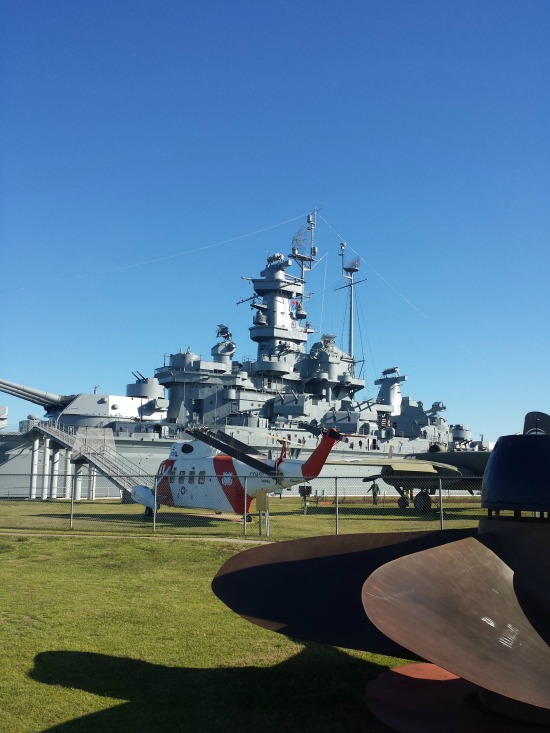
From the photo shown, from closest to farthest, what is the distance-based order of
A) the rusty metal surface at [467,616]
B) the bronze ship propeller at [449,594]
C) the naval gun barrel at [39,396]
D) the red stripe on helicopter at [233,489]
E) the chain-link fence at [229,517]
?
the rusty metal surface at [467,616]
the bronze ship propeller at [449,594]
the chain-link fence at [229,517]
the red stripe on helicopter at [233,489]
the naval gun barrel at [39,396]

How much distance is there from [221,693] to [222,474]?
18.3 meters

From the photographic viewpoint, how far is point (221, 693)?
19.4 feet

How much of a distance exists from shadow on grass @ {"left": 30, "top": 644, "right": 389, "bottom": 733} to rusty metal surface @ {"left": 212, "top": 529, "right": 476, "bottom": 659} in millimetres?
716

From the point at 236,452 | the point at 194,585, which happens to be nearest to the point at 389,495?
the point at 236,452

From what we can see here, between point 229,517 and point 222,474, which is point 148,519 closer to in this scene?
point 222,474

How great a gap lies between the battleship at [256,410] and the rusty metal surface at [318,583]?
27684 mm

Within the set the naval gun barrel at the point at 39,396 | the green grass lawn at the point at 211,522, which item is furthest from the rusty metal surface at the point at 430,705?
the naval gun barrel at the point at 39,396

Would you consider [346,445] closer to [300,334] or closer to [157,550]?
[300,334]

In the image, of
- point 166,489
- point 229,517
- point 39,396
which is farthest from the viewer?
point 39,396

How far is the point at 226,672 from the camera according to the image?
655 centimetres

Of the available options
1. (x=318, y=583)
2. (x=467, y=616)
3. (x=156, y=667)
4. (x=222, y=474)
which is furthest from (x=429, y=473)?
(x=467, y=616)

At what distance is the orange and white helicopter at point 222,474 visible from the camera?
22.7m

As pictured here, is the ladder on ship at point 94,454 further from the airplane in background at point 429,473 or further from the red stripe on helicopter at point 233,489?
the airplane in background at point 429,473

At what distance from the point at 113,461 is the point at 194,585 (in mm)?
25152
